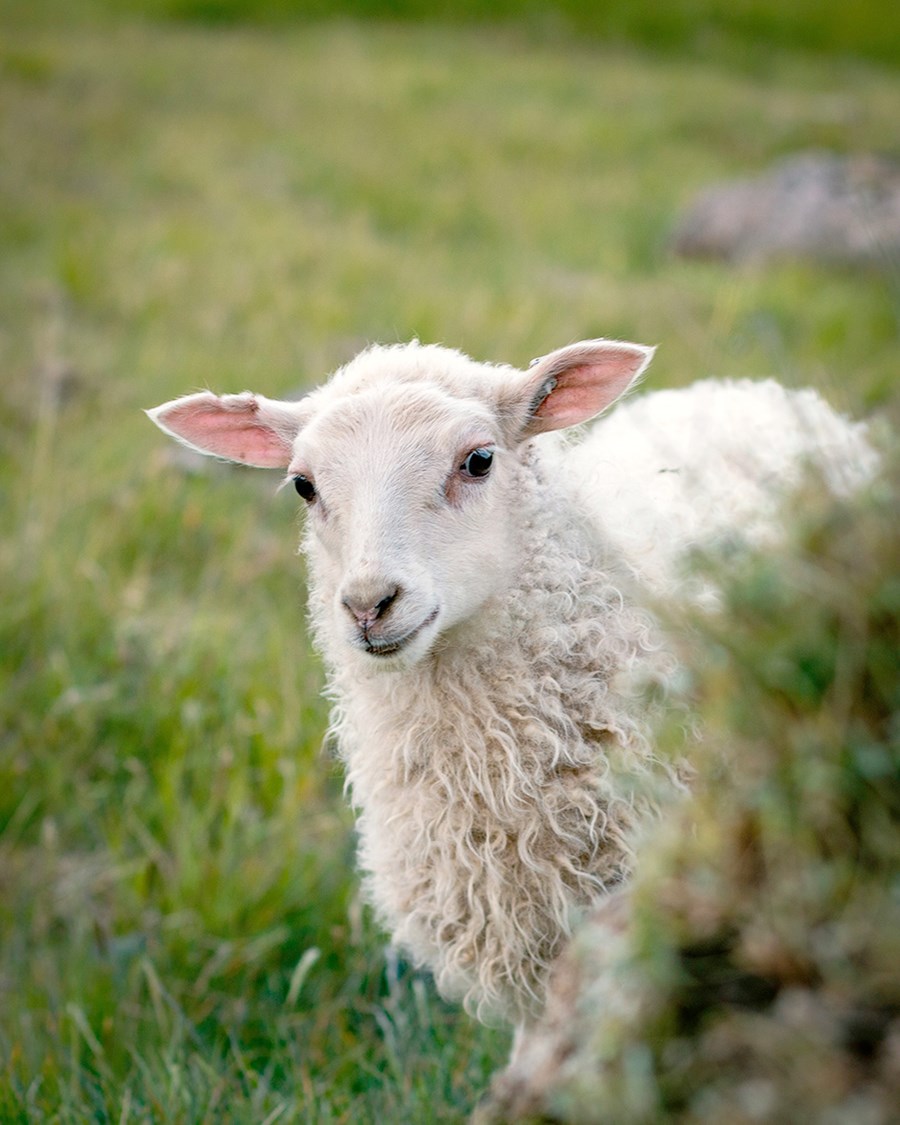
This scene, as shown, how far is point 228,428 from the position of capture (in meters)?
3.01

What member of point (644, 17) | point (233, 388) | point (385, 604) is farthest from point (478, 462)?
point (644, 17)

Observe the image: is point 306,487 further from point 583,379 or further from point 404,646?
point 583,379

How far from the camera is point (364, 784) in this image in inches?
108

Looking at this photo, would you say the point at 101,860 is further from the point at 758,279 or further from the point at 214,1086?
the point at 758,279

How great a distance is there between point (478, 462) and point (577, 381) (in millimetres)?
367

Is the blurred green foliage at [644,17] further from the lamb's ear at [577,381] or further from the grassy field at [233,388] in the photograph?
the lamb's ear at [577,381]

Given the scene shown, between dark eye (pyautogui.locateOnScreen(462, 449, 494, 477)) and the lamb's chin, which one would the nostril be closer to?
the lamb's chin

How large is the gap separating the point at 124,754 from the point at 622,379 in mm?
2118

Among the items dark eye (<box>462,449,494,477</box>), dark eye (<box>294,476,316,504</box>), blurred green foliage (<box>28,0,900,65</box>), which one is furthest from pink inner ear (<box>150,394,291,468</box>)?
blurred green foliage (<box>28,0,900,65</box>)

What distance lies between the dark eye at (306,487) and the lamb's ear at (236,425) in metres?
0.24

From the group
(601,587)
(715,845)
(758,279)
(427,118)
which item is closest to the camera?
(715,845)

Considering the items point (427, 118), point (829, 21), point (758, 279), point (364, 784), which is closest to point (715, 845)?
point (364, 784)

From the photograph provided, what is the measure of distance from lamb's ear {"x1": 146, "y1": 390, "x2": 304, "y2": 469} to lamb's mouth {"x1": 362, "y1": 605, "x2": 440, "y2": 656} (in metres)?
0.79

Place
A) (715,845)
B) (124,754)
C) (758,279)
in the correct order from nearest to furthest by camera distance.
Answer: (715,845)
(124,754)
(758,279)
